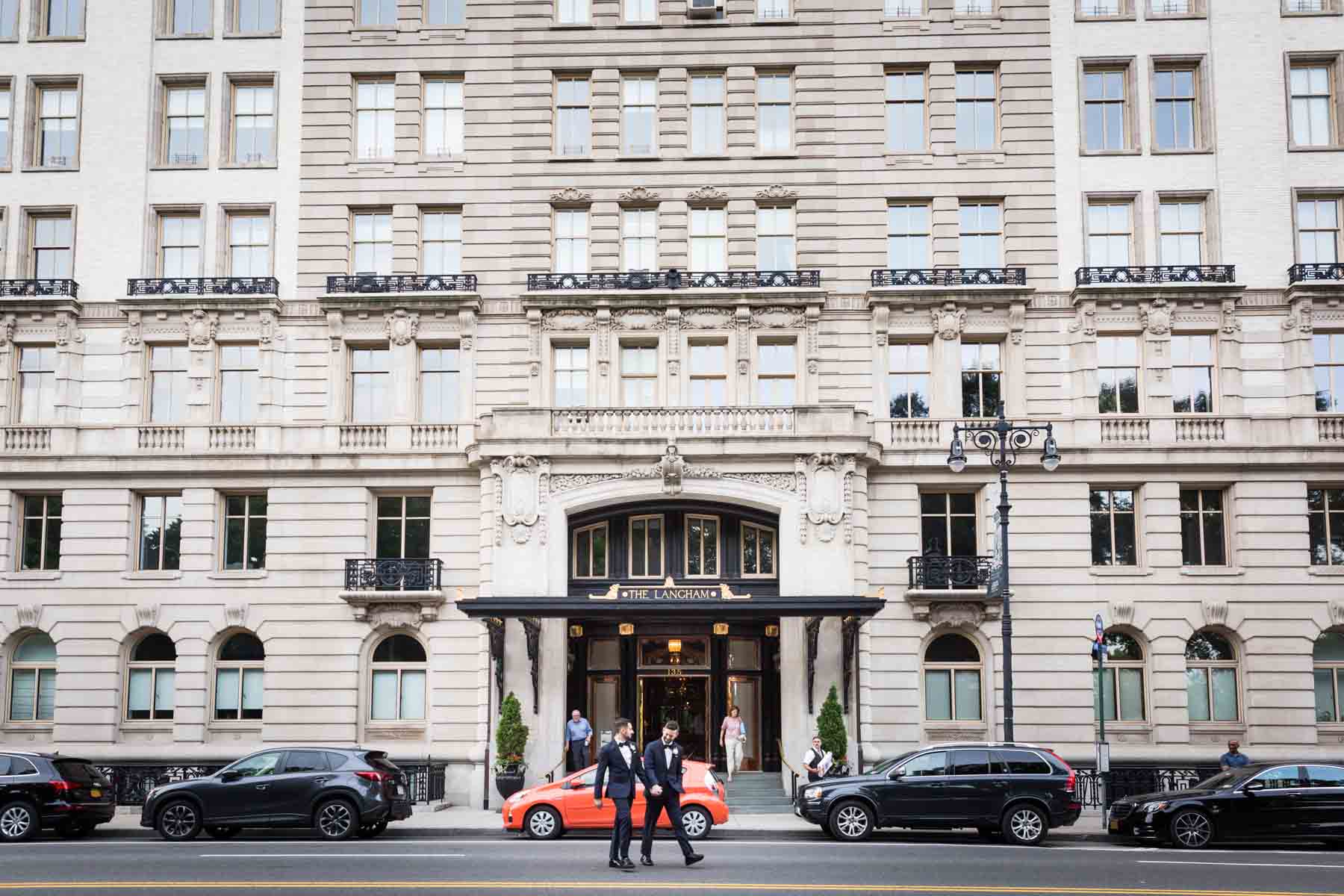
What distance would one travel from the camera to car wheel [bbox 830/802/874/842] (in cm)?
2162

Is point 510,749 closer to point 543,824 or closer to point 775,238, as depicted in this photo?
point 543,824

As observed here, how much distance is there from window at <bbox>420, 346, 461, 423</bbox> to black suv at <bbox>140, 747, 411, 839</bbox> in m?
12.3

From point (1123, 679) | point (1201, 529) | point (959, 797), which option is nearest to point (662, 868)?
point (959, 797)

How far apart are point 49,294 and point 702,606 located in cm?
1907

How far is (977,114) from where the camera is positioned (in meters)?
32.9

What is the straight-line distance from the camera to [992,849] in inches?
796

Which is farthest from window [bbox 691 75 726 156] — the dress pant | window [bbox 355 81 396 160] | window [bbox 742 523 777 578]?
the dress pant

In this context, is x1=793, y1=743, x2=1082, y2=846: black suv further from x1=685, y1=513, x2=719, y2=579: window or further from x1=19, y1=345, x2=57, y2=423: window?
x1=19, y1=345, x2=57, y2=423: window

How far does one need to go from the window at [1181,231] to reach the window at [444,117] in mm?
18459

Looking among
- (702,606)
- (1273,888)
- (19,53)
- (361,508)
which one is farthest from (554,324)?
(1273,888)

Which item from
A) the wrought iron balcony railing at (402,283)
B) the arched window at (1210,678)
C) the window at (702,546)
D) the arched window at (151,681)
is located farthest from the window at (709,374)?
the arched window at (151,681)

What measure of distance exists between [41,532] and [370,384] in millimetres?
9283

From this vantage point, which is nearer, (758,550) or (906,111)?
(758,550)

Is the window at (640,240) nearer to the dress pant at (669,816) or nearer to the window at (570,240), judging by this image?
the window at (570,240)
